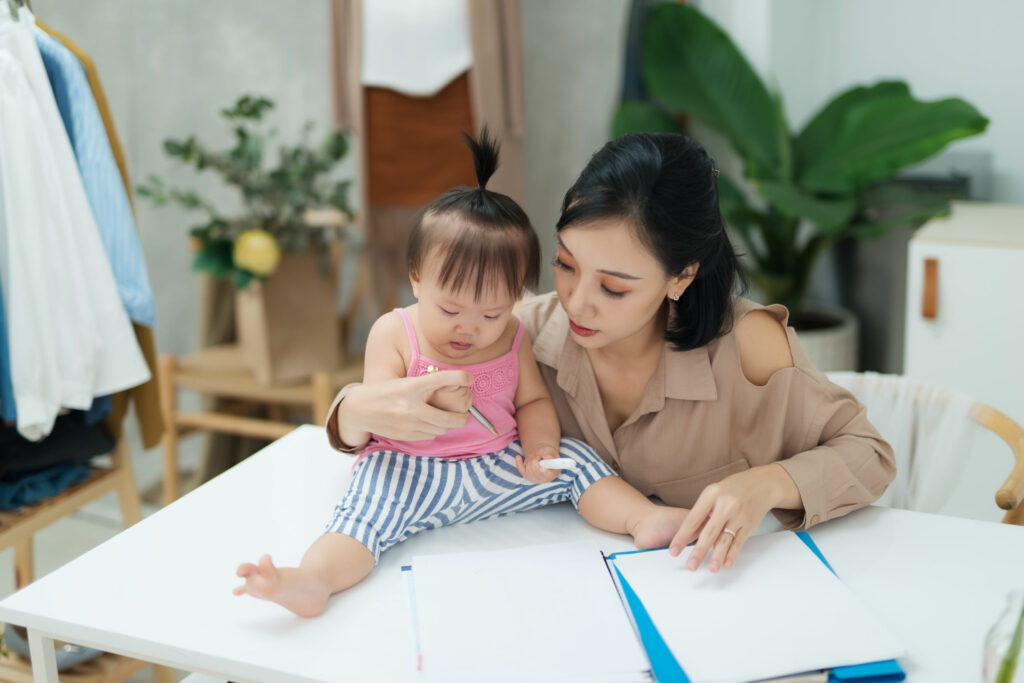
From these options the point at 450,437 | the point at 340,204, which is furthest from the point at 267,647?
the point at 340,204

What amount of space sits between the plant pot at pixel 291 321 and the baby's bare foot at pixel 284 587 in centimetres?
180

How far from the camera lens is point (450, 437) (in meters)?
1.24

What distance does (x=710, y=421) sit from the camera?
132cm

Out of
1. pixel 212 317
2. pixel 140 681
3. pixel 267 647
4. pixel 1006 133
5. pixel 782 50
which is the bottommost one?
pixel 140 681

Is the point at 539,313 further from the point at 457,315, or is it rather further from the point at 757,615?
the point at 757,615

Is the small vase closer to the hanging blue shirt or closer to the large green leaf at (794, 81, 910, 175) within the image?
the hanging blue shirt

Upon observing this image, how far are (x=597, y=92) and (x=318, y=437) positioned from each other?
2.20m

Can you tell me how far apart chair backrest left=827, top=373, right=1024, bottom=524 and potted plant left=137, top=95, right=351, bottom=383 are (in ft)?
5.42

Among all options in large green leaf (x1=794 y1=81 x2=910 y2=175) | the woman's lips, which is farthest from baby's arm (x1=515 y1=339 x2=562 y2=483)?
large green leaf (x1=794 y1=81 x2=910 y2=175)

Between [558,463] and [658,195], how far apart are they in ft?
1.24

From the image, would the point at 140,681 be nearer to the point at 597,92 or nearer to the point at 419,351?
the point at 419,351

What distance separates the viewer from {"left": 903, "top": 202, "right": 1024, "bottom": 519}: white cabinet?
220 centimetres

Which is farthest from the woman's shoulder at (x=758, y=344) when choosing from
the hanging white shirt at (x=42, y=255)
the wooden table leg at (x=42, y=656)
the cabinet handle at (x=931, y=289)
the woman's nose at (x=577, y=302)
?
the hanging white shirt at (x=42, y=255)

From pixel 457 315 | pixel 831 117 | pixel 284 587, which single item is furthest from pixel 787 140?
pixel 284 587
